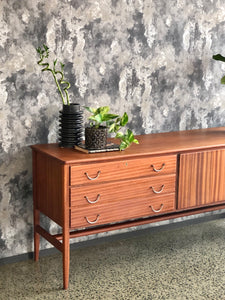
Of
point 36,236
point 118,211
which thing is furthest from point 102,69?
point 36,236

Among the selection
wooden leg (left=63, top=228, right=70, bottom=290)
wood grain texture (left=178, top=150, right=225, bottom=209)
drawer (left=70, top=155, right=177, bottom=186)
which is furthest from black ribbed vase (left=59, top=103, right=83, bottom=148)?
wood grain texture (left=178, top=150, right=225, bottom=209)

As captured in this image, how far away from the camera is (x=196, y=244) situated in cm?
414

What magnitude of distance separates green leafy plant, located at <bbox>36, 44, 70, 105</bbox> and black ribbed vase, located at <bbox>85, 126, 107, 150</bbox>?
0.90ft

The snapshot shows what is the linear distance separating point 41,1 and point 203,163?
159cm

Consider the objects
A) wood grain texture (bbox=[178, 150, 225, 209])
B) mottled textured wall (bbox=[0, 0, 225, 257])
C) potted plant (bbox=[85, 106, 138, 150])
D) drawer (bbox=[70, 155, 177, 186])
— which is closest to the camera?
drawer (bbox=[70, 155, 177, 186])

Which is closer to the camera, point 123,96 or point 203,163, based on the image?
point 203,163

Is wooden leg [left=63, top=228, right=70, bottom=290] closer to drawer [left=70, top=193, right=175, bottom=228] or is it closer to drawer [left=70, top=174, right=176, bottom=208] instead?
drawer [left=70, top=193, right=175, bottom=228]

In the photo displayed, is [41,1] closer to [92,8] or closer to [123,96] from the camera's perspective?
[92,8]

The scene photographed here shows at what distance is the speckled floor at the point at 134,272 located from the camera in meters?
3.33

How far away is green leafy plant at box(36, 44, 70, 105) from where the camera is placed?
3.51m

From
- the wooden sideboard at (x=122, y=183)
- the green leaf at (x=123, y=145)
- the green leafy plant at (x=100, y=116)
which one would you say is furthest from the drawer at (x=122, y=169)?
the green leafy plant at (x=100, y=116)

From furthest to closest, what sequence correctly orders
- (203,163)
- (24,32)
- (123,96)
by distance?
(123,96), (203,163), (24,32)

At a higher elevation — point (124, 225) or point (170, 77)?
point (170, 77)

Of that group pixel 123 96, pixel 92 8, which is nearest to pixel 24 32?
pixel 92 8
